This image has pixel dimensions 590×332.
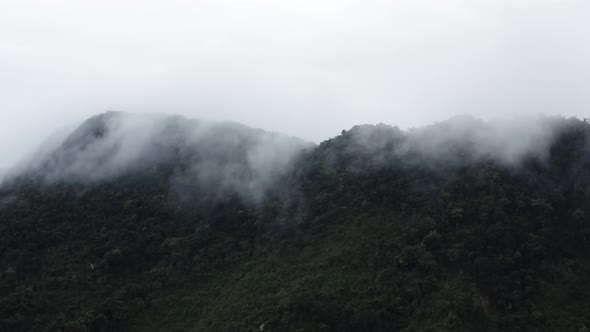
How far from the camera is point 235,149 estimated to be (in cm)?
9606

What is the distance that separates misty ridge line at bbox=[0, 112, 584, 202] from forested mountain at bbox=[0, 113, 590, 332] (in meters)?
0.30

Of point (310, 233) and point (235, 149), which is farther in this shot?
point (235, 149)

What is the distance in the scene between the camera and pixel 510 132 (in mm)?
78938

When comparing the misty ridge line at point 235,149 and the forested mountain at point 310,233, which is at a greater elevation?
the misty ridge line at point 235,149

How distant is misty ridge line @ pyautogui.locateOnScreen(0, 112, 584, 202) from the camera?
79.0 meters

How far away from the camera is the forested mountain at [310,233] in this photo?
62344 mm

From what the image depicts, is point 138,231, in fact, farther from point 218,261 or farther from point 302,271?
point 302,271

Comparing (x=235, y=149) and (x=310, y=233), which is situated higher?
(x=235, y=149)

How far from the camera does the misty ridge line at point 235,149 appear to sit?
79000 millimetres

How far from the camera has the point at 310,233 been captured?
7650 cm

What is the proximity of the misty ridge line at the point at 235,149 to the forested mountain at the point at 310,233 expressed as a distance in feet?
0.99

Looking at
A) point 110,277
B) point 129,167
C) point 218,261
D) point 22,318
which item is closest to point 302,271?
point 218,261

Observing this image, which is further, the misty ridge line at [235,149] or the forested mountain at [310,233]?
the misty ridge line at [235,149]

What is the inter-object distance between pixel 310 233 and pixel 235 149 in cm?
2505
